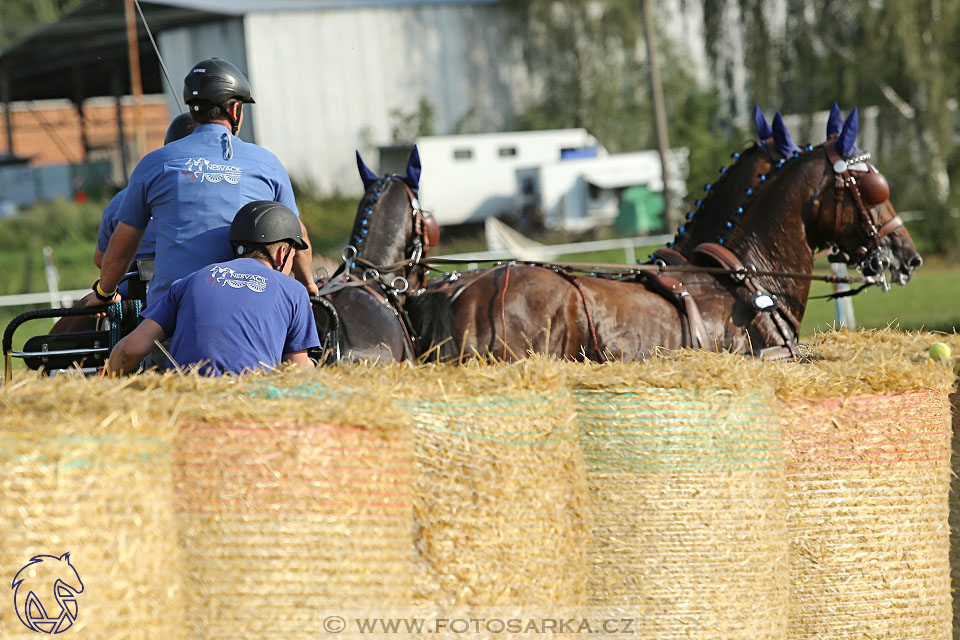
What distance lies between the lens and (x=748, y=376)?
11.4 feet

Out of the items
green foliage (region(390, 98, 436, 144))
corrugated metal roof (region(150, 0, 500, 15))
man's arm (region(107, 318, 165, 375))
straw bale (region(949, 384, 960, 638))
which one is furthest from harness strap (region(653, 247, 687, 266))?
green foliage (region(390, 98, 436, 144))

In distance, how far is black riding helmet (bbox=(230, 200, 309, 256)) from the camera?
4000 mm

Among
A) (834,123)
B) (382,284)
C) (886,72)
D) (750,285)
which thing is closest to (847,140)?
(834,123)

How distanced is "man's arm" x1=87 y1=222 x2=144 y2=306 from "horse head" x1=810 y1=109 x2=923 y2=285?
379 centimetres

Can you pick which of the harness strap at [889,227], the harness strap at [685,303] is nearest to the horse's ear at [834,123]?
the harness strap at [889,227]

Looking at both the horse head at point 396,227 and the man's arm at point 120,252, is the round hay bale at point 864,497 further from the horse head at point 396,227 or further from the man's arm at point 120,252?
the horse head at point 396,227

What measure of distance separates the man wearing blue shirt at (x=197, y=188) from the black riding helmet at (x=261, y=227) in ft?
0.83

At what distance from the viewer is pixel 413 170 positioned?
20.9 feet

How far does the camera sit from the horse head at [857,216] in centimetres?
609

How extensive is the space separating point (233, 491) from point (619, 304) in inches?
122

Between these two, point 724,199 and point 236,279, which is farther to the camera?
point 724,199

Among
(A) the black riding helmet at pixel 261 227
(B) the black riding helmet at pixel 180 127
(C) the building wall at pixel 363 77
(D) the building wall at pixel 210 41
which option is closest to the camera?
(A) the black riding helmet at pixel 261 227

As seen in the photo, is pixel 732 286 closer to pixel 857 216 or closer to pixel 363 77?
pixel 857 216

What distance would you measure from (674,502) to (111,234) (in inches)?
139
